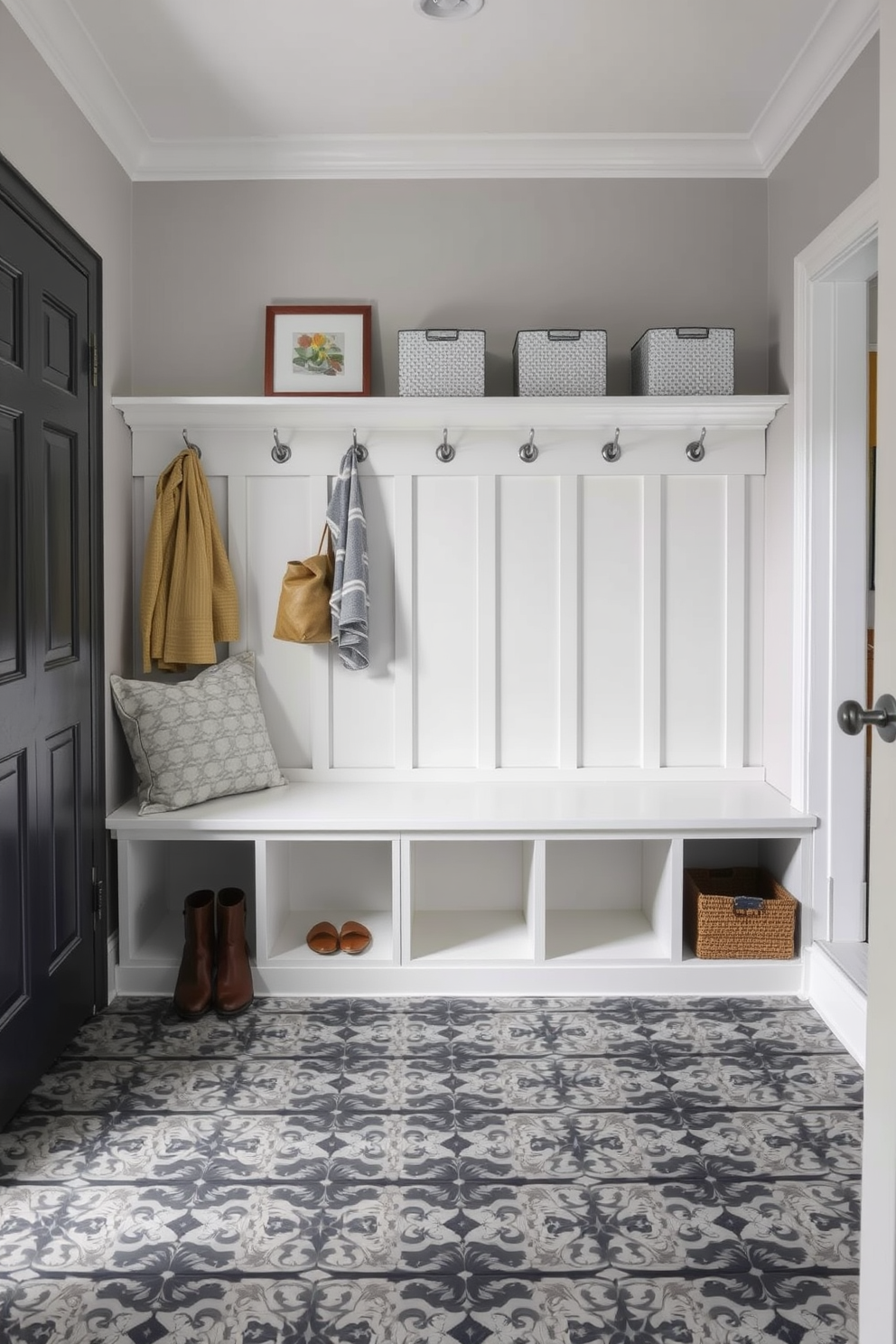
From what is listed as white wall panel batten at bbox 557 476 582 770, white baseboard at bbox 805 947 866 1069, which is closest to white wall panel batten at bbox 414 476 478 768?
white wall panel batten at bbox 557 476 582 770

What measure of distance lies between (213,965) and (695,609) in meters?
1.82

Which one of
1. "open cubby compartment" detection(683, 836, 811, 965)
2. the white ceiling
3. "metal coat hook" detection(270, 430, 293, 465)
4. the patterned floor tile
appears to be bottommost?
the patterned floor tile

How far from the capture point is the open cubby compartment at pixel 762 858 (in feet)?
9.36

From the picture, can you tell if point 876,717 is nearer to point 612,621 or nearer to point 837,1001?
point 837,1001

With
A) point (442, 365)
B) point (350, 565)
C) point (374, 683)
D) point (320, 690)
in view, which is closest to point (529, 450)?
point (442, 365)

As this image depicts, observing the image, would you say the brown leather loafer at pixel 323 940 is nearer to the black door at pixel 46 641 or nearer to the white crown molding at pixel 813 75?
the black door at pixel 46 641

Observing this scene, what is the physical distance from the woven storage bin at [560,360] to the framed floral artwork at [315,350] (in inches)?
20.2

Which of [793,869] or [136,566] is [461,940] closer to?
[793,869]

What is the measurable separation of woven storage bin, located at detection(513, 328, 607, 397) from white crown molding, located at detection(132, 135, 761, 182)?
1.88 ft

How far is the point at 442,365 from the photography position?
3006mm

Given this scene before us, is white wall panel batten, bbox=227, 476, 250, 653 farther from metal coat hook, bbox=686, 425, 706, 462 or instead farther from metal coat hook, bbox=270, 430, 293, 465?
metal coat hook, bbox=686, 425, 706, 462

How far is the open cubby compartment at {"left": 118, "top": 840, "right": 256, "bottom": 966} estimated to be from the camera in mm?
2881

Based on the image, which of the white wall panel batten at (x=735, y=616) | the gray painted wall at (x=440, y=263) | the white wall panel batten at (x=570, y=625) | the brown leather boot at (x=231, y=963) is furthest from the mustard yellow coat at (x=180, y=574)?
the white wall panel batten at (x=735, y=616)

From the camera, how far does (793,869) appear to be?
2.90m
